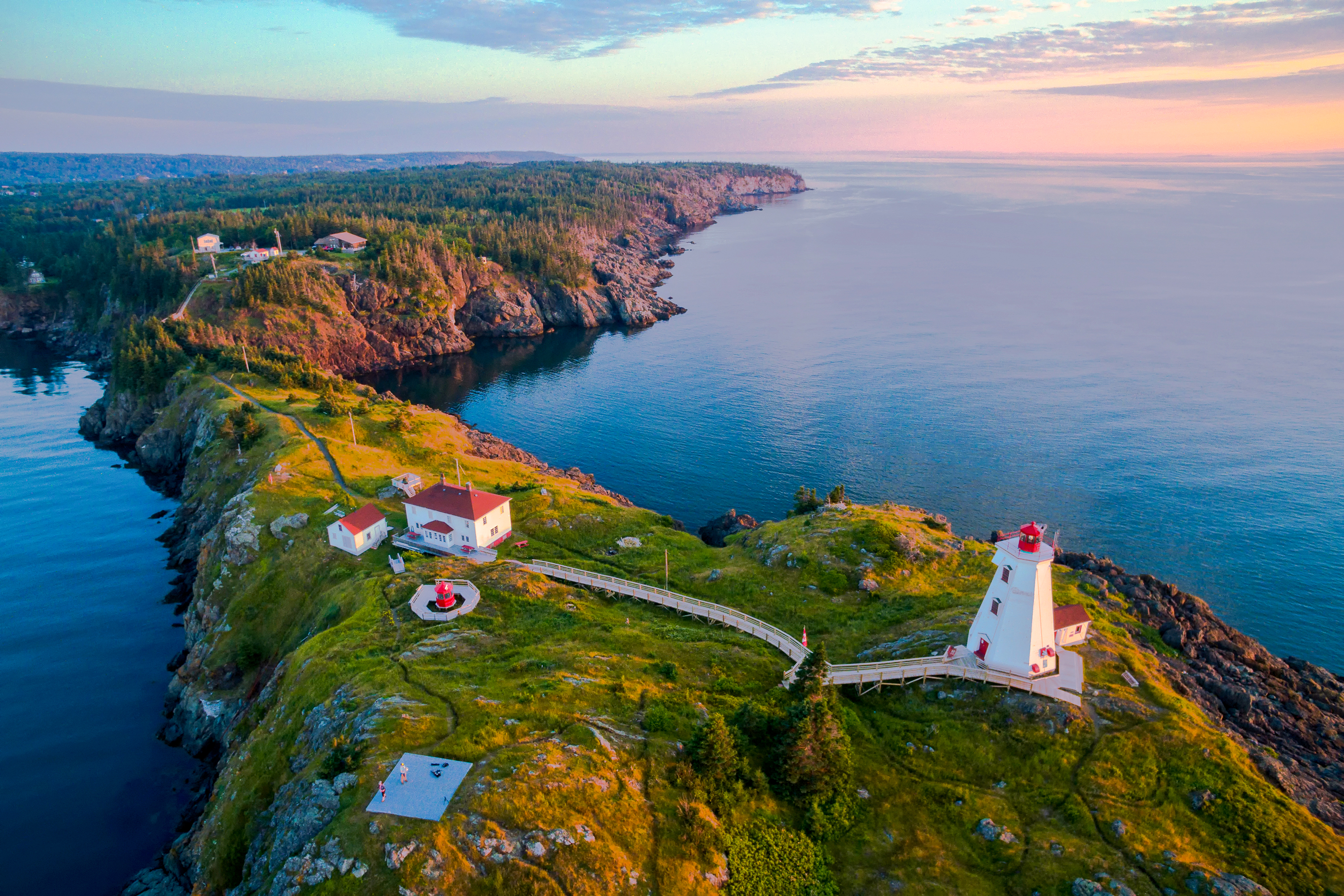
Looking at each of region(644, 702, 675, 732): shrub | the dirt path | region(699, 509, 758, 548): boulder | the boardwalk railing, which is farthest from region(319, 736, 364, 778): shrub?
region(699, 509, 758, 548): boulder

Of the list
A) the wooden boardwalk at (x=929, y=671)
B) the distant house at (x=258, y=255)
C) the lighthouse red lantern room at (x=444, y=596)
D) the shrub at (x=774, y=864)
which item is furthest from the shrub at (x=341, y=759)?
the distant house at (x=258, y=255)

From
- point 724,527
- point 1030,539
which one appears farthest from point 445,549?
point 1030,539

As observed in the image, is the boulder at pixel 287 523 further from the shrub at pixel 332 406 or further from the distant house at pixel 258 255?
the distant house at pixel 258 255

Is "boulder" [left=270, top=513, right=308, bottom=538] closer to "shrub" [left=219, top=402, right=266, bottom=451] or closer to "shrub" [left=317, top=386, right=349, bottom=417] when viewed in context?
"shrub" [left=219, top=402, right=266, bottom=451]

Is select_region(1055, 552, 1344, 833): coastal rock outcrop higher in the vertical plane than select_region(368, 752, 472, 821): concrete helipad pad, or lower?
lower

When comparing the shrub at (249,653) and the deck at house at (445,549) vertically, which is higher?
the deck at house at (445,549)

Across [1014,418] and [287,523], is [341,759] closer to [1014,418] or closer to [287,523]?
[287,523]
